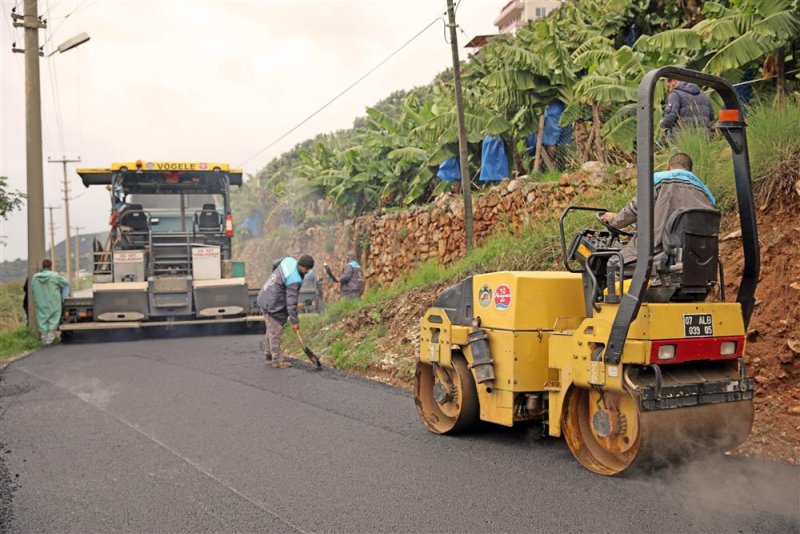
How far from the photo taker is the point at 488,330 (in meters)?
5.32

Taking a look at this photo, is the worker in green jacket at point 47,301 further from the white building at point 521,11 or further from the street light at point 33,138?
the white building at point 521,11

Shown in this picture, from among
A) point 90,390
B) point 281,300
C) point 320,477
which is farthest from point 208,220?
point 320,477

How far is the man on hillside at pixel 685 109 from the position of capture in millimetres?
8508

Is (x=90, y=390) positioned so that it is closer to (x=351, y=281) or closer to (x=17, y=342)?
(x=17, y=342)

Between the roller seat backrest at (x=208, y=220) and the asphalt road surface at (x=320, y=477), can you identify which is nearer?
the asphalt road surface at (x=320, y=477)

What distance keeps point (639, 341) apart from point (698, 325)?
427 mm

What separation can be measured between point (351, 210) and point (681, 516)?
17.1 meters

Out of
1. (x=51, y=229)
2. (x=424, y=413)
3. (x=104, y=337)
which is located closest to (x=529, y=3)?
(x=51, y=229)

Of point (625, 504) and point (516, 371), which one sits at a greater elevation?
point (516, 371)

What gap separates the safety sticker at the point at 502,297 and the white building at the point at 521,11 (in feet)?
180

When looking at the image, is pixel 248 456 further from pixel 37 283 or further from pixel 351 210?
pixel 351 210

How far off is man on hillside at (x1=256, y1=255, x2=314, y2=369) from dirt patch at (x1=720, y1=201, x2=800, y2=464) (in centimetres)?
544

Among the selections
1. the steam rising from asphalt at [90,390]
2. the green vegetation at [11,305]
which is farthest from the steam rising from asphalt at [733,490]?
the green vegetation at [11,305]

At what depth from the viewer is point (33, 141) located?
15.0 meters
